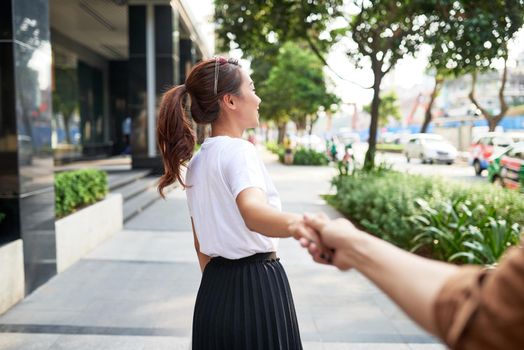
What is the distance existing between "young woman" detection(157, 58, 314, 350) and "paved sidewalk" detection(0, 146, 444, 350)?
7.32 ft

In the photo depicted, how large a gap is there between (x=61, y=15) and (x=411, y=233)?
13579 millimetres

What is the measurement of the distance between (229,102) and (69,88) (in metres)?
21.0

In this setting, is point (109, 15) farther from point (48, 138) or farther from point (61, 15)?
point (48, 138)

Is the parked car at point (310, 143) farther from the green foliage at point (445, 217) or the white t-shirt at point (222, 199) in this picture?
the white t-shirt at point (222, 199)

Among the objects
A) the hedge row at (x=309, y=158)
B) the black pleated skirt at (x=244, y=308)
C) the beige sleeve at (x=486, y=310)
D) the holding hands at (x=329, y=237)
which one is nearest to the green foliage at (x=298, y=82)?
the hedge row at (x=309, y=158)

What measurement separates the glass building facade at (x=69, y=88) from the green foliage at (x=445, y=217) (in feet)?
13.4

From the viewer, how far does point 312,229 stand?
3.93ft

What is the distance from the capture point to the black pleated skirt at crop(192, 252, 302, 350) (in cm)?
188

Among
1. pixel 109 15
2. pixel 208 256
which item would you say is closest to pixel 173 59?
pixel 109 15

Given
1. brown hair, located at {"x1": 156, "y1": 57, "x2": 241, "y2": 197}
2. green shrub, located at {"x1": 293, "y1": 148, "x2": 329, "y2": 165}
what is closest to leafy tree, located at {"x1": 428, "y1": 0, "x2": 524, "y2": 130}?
brown hair, located at {"x1": 156, "y1": 57, "x2": 241, "y2": 197}


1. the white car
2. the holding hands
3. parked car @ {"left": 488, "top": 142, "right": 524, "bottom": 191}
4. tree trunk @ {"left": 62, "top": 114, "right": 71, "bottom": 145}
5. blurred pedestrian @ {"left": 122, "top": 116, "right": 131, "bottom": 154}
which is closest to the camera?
the holding hands

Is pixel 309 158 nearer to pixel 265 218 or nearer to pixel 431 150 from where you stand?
pixel 431 150

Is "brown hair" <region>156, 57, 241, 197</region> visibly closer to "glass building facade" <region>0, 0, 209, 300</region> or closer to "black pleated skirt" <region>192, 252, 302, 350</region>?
"black pleated skirt" <region>192, 252, 302, 350</region>

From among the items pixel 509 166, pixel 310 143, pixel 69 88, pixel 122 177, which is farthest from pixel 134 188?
pixel 310 143
